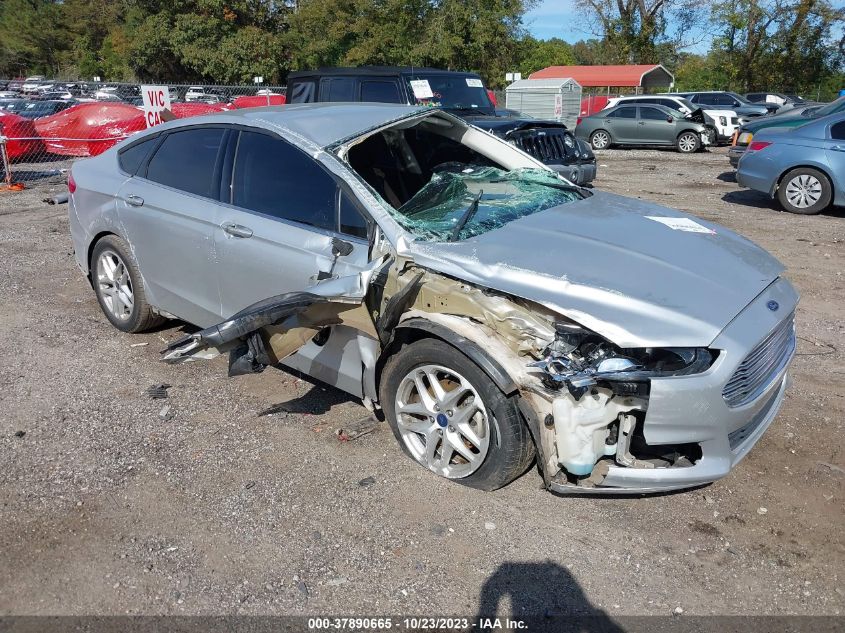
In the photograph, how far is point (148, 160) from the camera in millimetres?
5031

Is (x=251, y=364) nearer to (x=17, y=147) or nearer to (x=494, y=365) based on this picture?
(x=494, y=365)

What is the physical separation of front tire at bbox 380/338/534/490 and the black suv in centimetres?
661

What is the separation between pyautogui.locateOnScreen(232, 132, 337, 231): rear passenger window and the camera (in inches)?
153

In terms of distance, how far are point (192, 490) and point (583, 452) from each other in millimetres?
1969

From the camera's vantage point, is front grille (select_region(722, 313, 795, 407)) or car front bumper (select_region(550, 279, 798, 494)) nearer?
car front bumper (select_region(550, 279, 798, 494))

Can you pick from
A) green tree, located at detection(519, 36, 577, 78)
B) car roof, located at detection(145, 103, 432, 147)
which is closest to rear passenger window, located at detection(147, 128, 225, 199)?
car roof, located at detection(145, 103, 432, 147)

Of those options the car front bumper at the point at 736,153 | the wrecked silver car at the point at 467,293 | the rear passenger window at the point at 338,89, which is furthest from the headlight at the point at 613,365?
the car front bumper at the point at 736,153

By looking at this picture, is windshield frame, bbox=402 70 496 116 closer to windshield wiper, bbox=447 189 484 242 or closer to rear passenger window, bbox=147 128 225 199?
rear passenger window, bbox=147 128 225 199

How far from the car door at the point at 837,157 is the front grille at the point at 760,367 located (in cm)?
785

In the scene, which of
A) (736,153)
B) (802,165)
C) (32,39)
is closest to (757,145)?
(802,165)

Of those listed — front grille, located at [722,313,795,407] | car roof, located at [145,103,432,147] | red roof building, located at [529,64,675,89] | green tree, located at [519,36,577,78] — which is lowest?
front grille, located at [722,313,795,407]

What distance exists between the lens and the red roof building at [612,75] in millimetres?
38938

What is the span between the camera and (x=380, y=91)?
10.1m

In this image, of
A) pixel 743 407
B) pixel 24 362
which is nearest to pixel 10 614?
pixel 24 362
